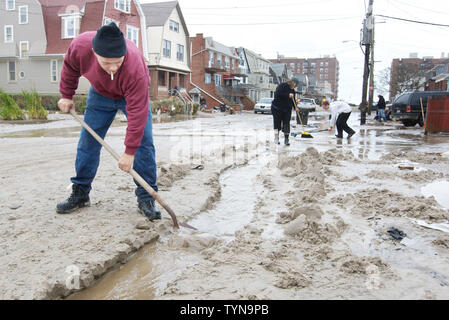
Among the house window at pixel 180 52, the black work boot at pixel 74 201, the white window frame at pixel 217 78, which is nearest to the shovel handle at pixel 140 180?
the black work boot at pixel 74 201

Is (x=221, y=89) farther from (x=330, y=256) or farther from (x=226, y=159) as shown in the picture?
(x=330, y=256)

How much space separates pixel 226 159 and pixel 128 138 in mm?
4167

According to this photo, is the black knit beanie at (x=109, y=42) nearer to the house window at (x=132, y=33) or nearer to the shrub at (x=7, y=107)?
the shrub at (x=7, y=107)

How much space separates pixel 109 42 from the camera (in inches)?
109

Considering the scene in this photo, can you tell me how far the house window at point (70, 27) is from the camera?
90.1 ft

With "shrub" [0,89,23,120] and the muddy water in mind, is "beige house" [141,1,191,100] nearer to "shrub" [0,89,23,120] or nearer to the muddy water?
"shrub" [0,89,23,120]

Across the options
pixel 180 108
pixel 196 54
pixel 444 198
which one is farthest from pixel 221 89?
pixel 444 198

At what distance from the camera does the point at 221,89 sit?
45.5 meters

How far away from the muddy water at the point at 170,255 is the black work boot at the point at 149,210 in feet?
0.95

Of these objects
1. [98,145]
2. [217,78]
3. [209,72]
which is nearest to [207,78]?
[209,72]

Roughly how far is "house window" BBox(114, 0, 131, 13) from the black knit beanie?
1122 inches

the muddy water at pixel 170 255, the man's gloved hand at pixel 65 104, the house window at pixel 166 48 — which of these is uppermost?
the house window at pixel 166 48

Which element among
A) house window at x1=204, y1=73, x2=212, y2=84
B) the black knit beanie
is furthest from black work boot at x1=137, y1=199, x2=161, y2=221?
house window at x1=204, y1=73, x2=212, y2=84

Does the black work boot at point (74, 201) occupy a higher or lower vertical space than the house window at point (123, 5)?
lower
